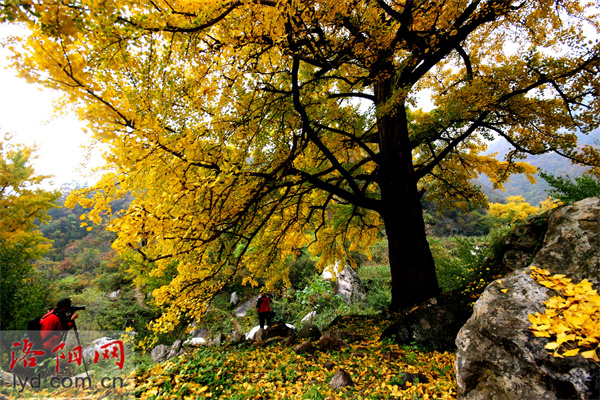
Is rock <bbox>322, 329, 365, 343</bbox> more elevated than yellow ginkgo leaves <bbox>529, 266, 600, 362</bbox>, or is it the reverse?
yellow ginkgo leaves <bbox>529, 266, 600, 362</bbox>

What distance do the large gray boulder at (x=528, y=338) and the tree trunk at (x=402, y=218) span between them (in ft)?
6.87

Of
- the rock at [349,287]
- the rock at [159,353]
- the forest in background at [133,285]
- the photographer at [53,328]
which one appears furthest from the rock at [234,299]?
the photographer at [53,328]

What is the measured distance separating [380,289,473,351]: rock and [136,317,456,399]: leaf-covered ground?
0.70ft

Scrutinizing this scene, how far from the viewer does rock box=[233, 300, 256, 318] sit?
37.4ft

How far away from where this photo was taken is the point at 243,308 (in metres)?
11.7

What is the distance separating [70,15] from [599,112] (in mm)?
6461

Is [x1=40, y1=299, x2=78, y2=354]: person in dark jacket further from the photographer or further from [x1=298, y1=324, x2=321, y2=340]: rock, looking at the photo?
[x1=298, y1=324, x2=321, y2=340]: rock

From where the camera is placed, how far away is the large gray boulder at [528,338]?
156cm

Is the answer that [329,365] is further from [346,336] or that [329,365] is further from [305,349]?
[346,336]

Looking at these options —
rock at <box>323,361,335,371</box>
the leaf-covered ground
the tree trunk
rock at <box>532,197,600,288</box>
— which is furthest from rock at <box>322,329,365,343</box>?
rock at <box>532,197,600,288</box>

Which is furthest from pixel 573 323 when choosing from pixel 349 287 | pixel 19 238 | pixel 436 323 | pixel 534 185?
pixel 534 185

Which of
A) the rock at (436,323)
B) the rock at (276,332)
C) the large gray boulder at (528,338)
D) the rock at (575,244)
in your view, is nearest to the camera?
the large gray boulder at (528,338)

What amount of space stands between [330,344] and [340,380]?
1.35 m

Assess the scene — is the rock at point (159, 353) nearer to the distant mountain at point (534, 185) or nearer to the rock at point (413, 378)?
the rock at point (413, 378)
